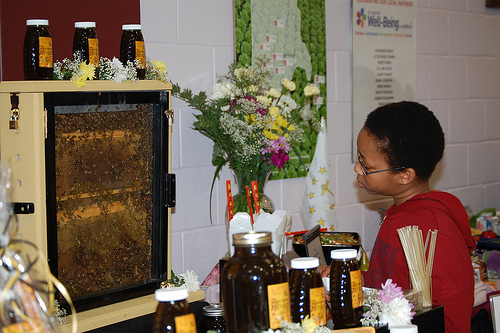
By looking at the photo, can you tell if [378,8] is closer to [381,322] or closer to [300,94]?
[300,94]

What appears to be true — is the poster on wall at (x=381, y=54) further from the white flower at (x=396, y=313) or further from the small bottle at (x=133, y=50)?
the white flower at (x=396, y=313)

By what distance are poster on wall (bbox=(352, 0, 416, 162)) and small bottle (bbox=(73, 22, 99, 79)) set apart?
5.78 feet

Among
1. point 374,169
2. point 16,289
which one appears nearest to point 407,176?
point 374,169

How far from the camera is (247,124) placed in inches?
86.8

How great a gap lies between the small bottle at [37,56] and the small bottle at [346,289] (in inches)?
31.7

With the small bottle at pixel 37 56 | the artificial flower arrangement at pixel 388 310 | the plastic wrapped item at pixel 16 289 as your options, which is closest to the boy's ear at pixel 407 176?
the artificial flower arrangement at pixel 388 310

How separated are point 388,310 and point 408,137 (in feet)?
2.86

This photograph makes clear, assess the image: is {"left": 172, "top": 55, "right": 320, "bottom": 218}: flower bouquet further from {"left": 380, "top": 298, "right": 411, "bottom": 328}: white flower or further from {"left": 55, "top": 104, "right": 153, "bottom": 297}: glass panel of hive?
{"left": 380, "top": 298, "right": 411, "bottom": 328}: white flower

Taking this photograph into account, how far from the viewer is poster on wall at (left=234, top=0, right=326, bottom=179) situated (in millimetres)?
2598

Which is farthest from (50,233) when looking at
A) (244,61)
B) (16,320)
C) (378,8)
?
(378,8)

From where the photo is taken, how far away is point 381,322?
4.60 feet

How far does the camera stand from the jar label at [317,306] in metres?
1.31

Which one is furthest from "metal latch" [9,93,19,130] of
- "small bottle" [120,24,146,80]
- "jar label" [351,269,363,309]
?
"jar label" [351,269,363,309]

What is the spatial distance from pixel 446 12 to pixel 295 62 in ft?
4.30
